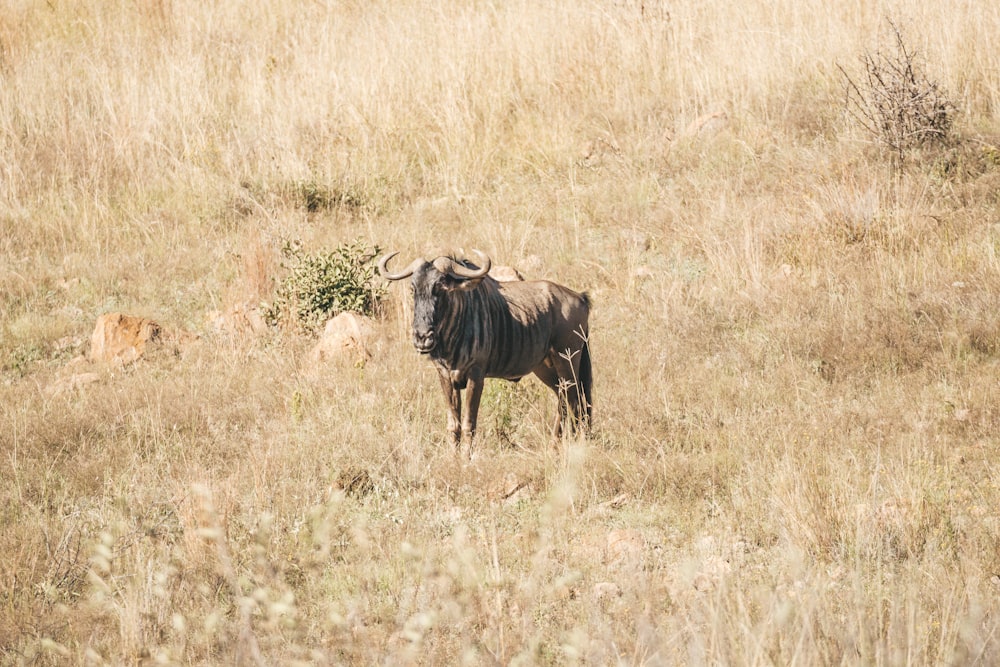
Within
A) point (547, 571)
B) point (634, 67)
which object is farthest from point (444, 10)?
point (547, 571)

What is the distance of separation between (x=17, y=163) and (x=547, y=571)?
8.84m

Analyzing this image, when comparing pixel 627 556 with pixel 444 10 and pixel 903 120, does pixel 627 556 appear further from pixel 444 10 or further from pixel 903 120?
pixel 444 10

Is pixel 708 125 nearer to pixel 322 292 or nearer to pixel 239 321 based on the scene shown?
pixel 322 292

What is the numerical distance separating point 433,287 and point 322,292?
2.98m

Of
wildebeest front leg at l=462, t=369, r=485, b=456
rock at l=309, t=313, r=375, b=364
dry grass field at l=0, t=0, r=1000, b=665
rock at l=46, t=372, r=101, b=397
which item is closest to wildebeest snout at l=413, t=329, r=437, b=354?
wildebeest front leg at l=462, t=369, r=485, b=456

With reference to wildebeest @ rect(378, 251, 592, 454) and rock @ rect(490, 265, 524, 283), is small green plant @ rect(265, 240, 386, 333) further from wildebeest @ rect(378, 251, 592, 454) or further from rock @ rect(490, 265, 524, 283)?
wildebeest @ rect(378, 251, 592, 454)

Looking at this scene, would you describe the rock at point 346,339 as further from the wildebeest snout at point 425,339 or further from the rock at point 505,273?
the wildebeest snout at point 425,339

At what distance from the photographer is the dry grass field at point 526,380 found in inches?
164

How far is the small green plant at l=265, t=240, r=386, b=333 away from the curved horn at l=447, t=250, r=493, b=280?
2727 millimetres

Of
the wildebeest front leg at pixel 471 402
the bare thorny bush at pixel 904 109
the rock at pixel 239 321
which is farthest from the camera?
the bare thorny bush at pixel 904 109

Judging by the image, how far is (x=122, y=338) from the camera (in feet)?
25.9

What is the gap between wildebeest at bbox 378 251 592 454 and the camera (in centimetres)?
551

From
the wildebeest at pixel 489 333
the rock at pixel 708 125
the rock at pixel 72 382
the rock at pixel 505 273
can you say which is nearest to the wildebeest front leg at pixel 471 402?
the wildebeest at pixel 489 333

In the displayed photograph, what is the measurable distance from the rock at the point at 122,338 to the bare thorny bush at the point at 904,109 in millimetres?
6399
